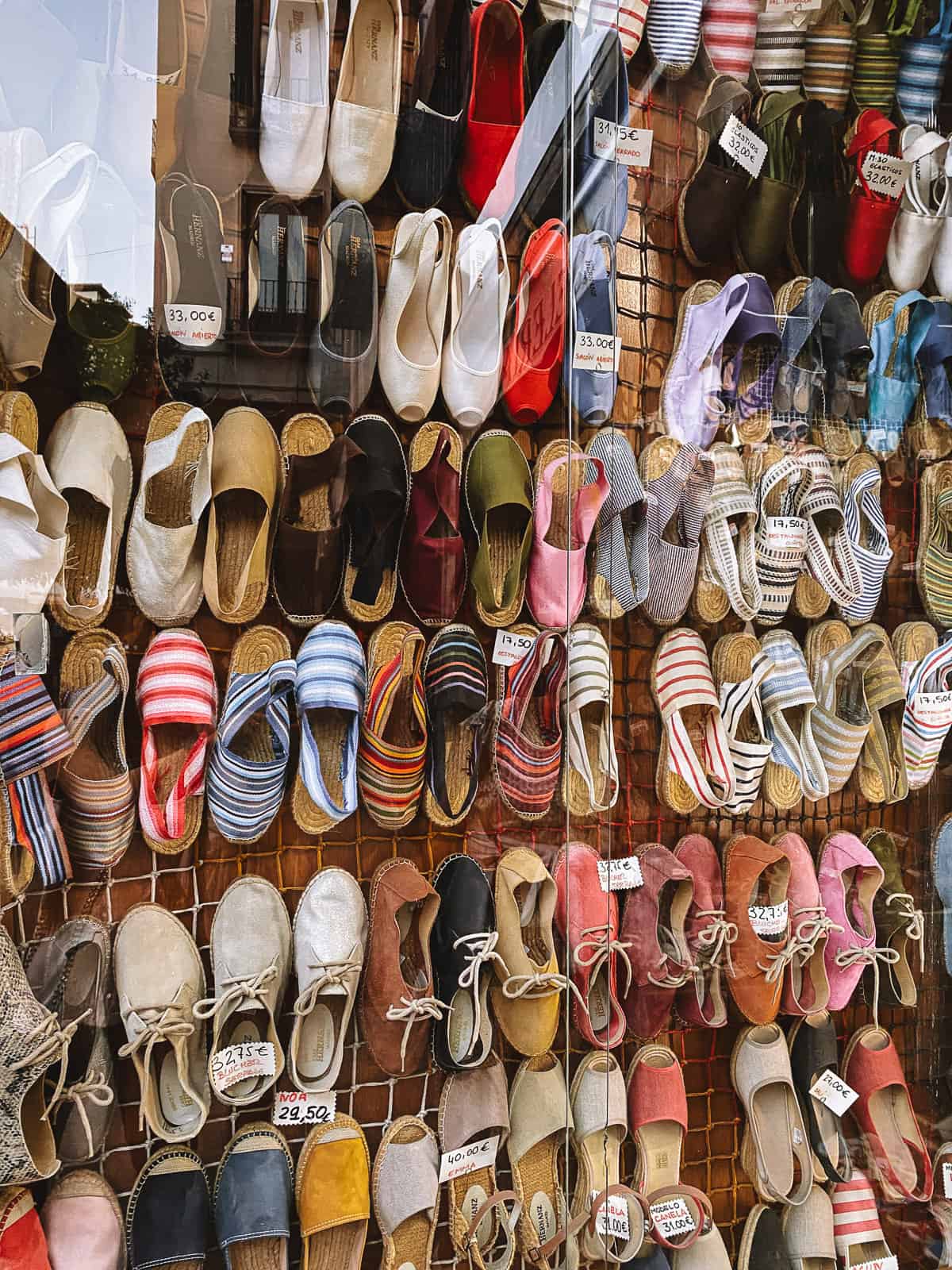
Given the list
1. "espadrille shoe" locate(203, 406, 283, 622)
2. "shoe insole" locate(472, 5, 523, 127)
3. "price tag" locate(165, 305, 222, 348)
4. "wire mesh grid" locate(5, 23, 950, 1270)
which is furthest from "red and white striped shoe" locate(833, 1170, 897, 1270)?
"shoe insole" locate(472, 5, 523, 127)

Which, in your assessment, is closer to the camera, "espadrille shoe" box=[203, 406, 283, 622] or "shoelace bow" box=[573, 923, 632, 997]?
"espadrille shoe" box=[203, 406, 283, 622]

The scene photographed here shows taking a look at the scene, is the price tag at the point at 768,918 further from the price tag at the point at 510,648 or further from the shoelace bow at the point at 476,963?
the price tag at the point at 510,648

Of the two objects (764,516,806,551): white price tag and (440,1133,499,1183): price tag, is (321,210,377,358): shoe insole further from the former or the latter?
(440,1133,499,1183): price tag

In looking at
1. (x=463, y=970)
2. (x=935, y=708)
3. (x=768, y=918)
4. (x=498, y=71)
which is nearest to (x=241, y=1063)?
(x=463, y=970)

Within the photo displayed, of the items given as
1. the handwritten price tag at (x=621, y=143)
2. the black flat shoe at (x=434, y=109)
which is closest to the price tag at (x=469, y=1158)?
the black flat shoe at (x=434, y=109)

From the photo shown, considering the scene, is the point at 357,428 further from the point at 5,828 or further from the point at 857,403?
the point at 857,403

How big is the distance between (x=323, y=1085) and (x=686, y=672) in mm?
818

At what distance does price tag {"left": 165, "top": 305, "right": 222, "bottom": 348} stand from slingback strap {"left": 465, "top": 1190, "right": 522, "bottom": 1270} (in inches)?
50.4

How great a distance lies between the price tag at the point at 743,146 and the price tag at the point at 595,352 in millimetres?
369

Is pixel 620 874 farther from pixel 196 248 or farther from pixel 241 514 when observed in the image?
pixel 196 248

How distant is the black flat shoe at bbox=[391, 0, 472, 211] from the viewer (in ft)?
5.19

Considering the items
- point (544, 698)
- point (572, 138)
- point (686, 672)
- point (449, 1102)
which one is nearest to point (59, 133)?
point (572, 138)

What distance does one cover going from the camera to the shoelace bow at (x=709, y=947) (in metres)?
1.71

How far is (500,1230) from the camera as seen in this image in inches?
61.8
